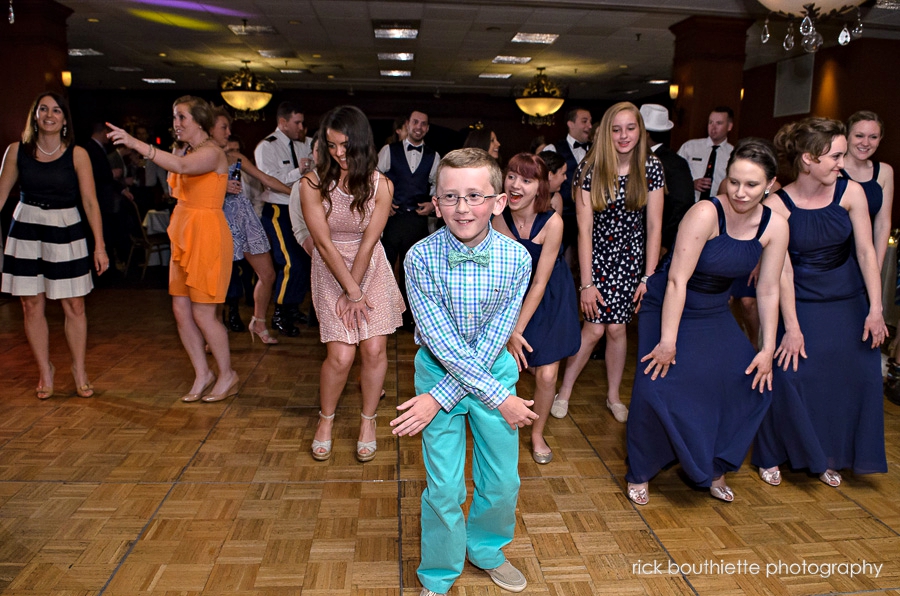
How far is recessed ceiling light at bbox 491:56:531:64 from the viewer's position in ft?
34.3

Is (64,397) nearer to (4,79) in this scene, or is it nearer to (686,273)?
(686,273)

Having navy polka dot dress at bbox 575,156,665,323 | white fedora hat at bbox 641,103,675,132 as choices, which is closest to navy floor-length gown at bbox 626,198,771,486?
navy polka dot dress at bbox 575,156,665,323

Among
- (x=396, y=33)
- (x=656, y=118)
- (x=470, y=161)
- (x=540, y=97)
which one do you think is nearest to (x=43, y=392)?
(x=470, y=161)

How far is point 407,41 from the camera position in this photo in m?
9.34

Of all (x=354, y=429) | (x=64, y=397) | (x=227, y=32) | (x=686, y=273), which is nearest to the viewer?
(x=686, y=273)

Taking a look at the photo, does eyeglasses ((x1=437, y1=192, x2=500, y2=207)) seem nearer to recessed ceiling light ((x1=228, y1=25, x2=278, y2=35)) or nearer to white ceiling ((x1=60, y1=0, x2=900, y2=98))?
white ceiling ((x1=60, y1=0, x2=900, y2=98))

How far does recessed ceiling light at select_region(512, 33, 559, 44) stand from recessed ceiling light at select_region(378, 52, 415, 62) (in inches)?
→ 81.2

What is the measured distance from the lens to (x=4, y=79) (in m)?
6.97

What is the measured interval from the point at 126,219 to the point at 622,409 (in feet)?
20.7

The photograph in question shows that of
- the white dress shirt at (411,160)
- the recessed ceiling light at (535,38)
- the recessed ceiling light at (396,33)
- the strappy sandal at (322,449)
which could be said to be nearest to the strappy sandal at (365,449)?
the strappy sandal at (322,449)

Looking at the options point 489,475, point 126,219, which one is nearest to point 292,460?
point 489,475

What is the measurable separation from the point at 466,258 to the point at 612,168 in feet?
4.98

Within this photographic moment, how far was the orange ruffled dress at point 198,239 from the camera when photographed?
3359mm

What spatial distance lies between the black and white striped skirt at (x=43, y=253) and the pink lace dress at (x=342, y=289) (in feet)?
4.78
